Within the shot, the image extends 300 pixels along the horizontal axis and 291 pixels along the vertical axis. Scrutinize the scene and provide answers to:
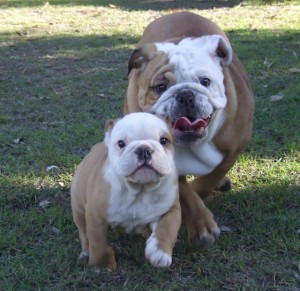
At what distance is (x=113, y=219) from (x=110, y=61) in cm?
521

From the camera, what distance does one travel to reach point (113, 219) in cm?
299

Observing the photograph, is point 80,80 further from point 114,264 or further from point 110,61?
point 114,264

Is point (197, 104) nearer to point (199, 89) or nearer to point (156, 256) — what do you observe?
point (199, 89)

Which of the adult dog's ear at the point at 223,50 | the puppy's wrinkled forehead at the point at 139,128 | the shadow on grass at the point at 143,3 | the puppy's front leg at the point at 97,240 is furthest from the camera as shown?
the shadow on grass at the point at 143,3

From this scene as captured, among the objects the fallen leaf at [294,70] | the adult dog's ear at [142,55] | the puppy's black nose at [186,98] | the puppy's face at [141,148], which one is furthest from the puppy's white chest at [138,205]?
the fallen leaf at [294,70]

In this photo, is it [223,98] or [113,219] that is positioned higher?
[223,98]

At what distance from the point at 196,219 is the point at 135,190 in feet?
1.99

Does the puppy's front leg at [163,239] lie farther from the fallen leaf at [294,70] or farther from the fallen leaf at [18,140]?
the fallen leaf at [294,70]

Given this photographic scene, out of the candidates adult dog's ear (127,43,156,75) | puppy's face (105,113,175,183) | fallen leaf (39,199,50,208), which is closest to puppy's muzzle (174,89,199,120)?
puppy's face (105,113,175,183)

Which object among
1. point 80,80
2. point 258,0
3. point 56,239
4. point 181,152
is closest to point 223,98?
point 181,152

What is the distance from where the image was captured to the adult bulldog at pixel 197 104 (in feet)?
10.8

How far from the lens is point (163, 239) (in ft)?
9.51

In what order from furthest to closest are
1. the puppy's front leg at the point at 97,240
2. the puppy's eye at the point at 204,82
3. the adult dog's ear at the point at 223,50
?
the adult dog's ear at the point at 223,50
the puppy's eye at the point at 204,82
the puppy's front leg at the point at 97,240

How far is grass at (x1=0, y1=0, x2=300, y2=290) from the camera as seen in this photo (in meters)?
3.06
